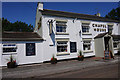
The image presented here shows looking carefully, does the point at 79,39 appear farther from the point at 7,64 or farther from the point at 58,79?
the point at 7,64

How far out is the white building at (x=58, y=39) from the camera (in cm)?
1083

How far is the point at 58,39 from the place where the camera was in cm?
1243

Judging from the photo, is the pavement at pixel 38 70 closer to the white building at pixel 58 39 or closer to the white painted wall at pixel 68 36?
the white building at pixel 58 39

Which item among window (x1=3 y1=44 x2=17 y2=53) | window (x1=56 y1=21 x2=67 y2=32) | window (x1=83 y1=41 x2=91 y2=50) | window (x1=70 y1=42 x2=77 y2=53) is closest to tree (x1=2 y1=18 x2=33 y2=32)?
window (x1=3 y1=44 x2=17 y2=53)

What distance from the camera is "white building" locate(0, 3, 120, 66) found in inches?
426

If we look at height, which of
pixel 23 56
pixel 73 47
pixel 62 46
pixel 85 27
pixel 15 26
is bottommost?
pixel 23 56

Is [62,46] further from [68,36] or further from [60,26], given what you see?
[60,26]

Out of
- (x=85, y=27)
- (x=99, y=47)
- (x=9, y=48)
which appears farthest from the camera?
A: (x=85, y=27)

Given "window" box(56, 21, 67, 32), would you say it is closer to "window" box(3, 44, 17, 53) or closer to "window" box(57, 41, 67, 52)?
"window" box(57, 41, 67, 52)

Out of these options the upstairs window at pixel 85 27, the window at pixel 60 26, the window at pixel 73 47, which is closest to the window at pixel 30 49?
the window at pixel 60 26

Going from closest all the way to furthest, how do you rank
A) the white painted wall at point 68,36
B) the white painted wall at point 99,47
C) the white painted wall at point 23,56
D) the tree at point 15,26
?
the white painted wall at point 23,56
the white painted wall at point 68,36
the white painted wall at point 99,47
the tree at point 15,26

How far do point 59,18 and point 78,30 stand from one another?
3884 mm

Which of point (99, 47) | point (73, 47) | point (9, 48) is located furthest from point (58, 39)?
point (99, 47)

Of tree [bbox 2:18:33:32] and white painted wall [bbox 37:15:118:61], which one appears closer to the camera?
white painted wall [bbox 37:15:118:61]
